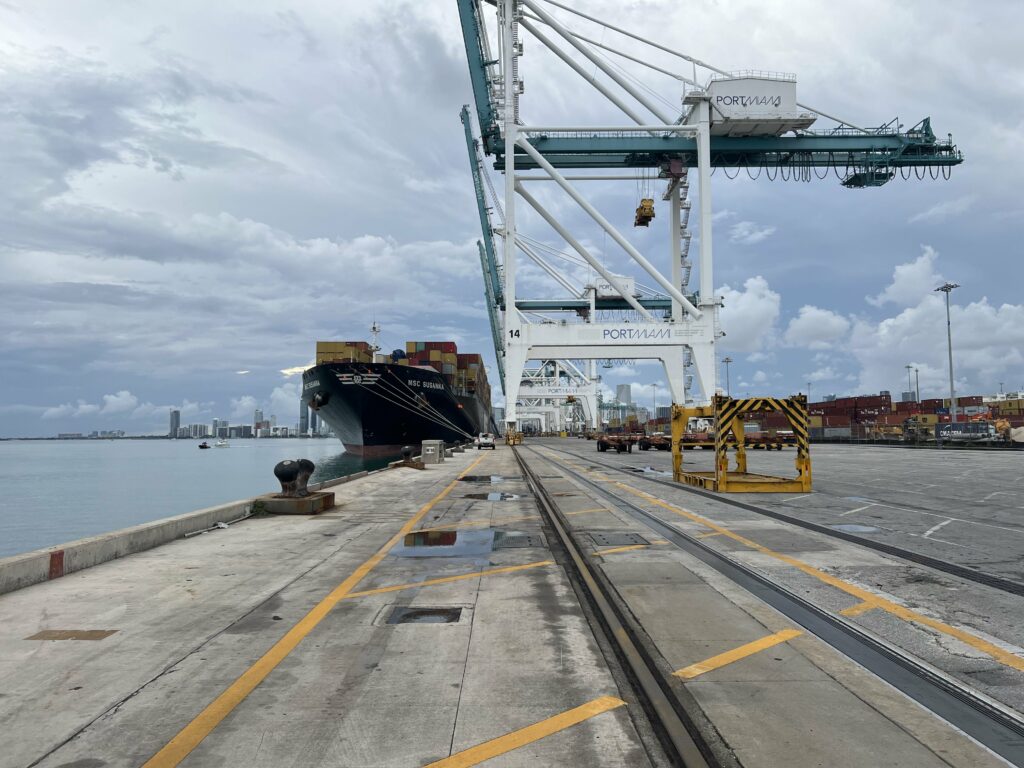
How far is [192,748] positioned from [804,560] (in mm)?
7033

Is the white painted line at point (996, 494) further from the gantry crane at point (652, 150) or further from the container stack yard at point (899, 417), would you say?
the container stack yard at point (899, 417)

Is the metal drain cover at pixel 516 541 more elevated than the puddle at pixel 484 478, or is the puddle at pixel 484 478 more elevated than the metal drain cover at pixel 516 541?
the metal drain cover at pixel 516 541

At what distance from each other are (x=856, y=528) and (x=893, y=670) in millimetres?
6846

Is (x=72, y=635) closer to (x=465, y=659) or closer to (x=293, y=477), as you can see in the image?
(x=465, y=659)

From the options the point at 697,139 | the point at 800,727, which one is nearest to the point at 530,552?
the point at 800,727

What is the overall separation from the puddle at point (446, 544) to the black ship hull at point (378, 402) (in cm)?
3790

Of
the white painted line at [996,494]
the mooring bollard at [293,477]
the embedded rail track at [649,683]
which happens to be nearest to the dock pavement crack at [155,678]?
the embedded rail track at [649,683]

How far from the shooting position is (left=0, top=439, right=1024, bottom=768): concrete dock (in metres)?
3.35

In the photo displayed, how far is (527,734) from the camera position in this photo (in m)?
3.44

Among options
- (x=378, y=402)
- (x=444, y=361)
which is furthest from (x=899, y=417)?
(x=378, y=402)

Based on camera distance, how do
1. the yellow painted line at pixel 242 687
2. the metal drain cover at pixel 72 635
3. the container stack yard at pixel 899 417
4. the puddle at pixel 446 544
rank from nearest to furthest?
the yellow painted line at pixel 242 687 → the metal drain cover at pixel 72 635 → the puddle at pixel 446 544 → the container stack yard at pixel 899 417

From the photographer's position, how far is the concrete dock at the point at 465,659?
3.35 meters

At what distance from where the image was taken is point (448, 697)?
394cm

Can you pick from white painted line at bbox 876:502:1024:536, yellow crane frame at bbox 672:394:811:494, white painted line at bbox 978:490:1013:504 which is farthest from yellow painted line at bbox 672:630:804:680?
white painted line at bbox 978:490:1013:504
